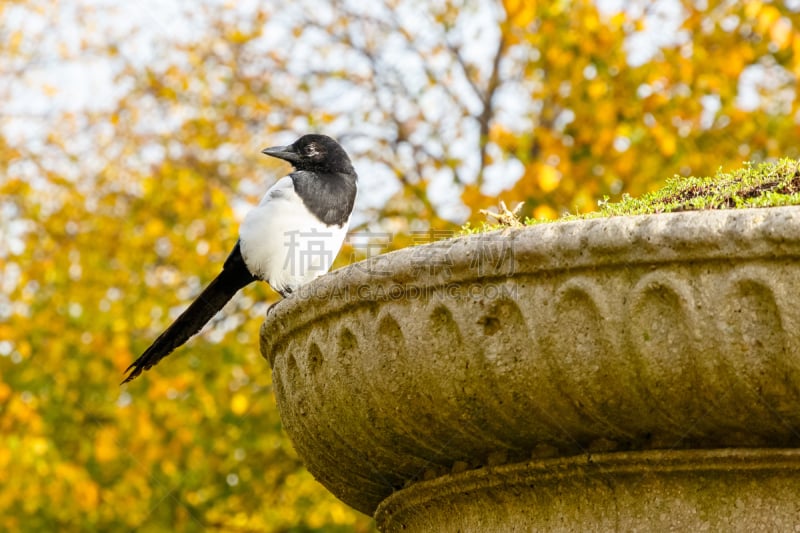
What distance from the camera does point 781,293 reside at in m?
1.90

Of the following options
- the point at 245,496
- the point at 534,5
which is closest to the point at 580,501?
the point at 534,5

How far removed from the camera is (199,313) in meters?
4.20

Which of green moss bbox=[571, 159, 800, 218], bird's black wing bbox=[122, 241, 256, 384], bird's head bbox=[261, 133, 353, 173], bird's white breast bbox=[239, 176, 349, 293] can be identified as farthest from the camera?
bird's head bbox=[261, 133, 353, 173]

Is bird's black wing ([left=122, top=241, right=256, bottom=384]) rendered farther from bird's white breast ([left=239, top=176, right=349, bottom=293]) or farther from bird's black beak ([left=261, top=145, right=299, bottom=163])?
bird's black beak ([left=261, top=145, right=299, bottom=163])

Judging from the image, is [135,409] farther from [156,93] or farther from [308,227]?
[308,227]

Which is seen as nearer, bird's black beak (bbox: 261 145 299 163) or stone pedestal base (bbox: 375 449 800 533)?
stone pedestal base (bbox: 375 449 800 533)

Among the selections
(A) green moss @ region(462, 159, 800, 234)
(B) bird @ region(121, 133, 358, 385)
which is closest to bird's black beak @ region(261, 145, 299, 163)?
(B) bird @ region(121, 133, 358, 385)

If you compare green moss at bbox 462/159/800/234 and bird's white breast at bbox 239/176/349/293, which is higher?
bird's white breast at bbox 239/176/349/293

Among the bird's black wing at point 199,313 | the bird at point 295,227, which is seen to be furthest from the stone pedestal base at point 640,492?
the bird at point 295,227

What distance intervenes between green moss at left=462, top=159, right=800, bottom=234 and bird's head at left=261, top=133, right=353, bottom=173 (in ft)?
7.16

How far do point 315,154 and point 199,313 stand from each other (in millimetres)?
991

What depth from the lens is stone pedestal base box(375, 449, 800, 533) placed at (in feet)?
6.87

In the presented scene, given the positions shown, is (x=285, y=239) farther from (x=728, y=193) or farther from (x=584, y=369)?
(x=584, y=369)

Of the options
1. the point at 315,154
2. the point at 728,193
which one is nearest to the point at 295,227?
the point at 315,154
